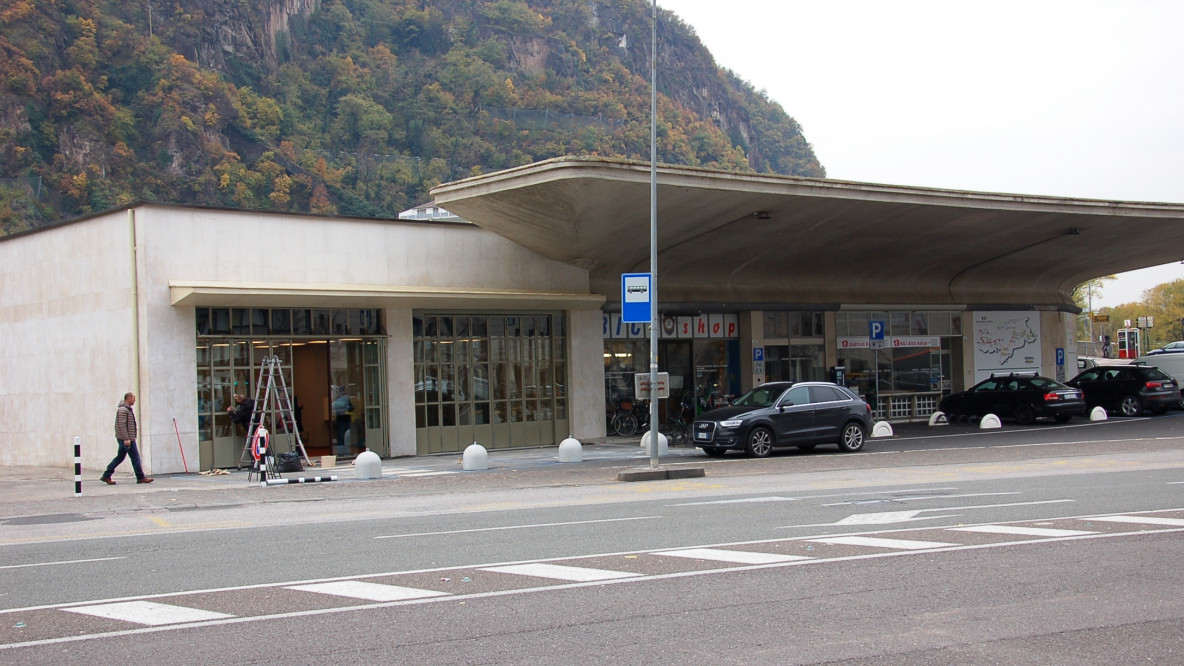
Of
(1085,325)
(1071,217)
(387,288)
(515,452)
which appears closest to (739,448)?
(515,452)

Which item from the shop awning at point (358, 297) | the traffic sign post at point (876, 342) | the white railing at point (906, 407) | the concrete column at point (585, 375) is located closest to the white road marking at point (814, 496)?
the shop awning at point (358, 297)

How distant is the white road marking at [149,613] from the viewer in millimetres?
7777

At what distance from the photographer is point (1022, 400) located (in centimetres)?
3219

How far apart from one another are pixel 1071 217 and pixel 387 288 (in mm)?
20565

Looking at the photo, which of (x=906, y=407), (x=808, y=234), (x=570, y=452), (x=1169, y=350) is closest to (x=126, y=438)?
(x=570, y=452)

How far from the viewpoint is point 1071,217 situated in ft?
A: 104

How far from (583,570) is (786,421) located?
1459 cm

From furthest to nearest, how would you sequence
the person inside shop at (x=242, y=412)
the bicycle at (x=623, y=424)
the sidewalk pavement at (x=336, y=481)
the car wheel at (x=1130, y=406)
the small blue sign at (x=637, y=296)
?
1. the car wheel at (x=1130, y=406)
2. the bicycle at (x=623, y=424)
3. the person inside shop at (x=242, y=412)
4. the small blue sign at (x=637, y=296)
5. the sidewalk pavement at (x=336, y=481)

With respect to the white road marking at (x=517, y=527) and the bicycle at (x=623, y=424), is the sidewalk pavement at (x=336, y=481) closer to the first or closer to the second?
the bicycle at (x=623, y=424)

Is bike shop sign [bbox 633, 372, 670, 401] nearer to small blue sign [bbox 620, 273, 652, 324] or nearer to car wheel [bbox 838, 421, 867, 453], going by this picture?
small blue sign [bbox 620, 273, 652, 324]

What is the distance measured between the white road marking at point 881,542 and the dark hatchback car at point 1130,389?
1058 inches

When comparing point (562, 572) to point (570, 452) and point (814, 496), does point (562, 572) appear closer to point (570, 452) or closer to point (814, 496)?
point (814, 496)

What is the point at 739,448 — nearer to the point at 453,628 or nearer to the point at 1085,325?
the point at 453,628

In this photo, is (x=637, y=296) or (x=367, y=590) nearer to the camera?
(x=367, y=590)
